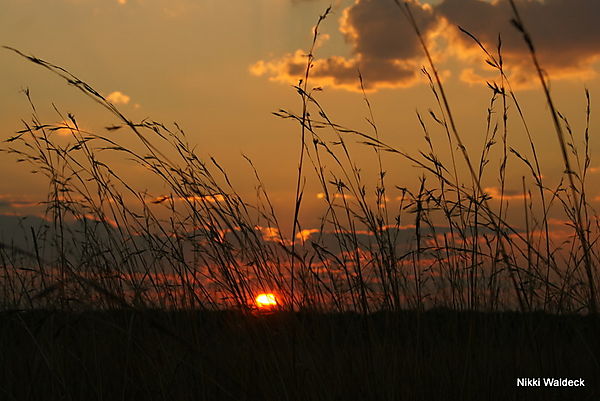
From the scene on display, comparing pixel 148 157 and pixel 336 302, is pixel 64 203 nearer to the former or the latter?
pixel 148 157

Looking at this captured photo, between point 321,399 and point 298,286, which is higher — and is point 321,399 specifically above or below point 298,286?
below

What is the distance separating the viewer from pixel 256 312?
2332 mm

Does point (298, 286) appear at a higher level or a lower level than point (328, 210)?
lower

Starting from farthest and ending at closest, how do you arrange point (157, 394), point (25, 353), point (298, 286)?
point (25, 353)
point (298, 286)
point (157, 394)

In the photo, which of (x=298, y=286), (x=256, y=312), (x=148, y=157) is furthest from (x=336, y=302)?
(x=148, y=157)

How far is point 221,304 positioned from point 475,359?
3.16 ft

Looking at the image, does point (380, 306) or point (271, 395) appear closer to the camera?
point (271, 395)

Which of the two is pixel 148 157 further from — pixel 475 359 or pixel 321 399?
pixel 475 359

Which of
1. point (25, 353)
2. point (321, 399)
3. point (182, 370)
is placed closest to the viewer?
point (321, 399)

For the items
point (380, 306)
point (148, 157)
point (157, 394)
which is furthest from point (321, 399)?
point (148, 157)

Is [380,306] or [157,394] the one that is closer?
[157,394]

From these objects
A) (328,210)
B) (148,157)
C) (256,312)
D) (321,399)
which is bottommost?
(321,399)

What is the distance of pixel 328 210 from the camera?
113 inches

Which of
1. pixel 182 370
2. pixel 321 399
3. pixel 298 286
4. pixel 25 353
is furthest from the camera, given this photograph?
pixel 25 353
